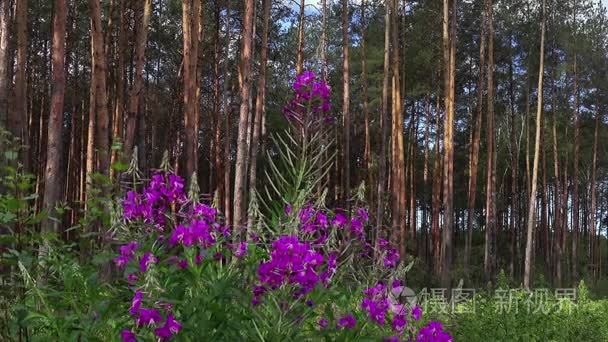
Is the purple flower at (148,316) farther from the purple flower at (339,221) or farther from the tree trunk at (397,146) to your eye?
the tree trunk at (397,146)

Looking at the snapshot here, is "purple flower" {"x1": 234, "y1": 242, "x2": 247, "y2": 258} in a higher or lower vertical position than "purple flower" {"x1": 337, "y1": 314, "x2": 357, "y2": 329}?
higher

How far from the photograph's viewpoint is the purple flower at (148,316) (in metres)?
2.17

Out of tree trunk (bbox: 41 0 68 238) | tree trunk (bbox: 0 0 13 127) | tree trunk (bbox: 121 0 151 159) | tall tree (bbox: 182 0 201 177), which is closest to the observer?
tree trunk (bbox: 41 0 68 238)

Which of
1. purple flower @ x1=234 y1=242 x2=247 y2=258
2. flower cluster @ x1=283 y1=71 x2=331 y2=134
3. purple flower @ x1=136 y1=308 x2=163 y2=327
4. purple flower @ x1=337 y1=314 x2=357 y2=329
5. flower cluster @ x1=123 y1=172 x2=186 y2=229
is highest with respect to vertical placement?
flower cluster @ x1=283 y1=71 x2=331 y2=134

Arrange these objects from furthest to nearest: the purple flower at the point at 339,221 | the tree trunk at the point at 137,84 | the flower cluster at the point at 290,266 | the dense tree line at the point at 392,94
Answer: the dense tree line at the point at 392,94 < the tree trunk at the point at 137,84 < the purple flower at the point at 339,221 < the flower cluster at the point at 290,266

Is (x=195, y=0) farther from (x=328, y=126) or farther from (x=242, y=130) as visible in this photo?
(x=328, y=126)

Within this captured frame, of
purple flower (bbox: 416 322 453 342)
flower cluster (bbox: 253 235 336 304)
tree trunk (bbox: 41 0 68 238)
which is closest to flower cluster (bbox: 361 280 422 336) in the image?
purple flower (bbox: 416 322 453 342)

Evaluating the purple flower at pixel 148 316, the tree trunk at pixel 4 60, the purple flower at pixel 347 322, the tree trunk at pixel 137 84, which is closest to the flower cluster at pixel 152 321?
the purple flower at pixel 148 316

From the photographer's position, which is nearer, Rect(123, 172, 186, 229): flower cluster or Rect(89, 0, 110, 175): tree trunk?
Rect(123, 172, 186, 229): flower cluster

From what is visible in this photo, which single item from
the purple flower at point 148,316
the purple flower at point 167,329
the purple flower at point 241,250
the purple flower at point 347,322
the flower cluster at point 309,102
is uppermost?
the flower cluster at point 309,102

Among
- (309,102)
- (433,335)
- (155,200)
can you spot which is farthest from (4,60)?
(433,335)

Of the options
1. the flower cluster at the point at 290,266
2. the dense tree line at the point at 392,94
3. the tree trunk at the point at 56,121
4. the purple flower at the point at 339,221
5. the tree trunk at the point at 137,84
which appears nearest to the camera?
the flower cluster at the point at 290,266

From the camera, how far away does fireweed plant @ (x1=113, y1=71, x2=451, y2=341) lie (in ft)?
7.95

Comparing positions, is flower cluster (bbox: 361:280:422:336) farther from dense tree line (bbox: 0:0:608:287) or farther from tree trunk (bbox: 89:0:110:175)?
dense tree line (bbox: 0:0:608:287)
